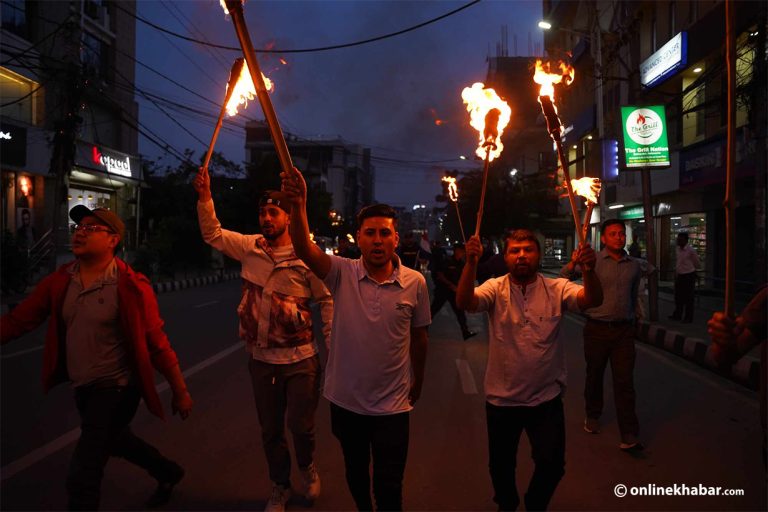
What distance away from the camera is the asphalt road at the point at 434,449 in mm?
3871

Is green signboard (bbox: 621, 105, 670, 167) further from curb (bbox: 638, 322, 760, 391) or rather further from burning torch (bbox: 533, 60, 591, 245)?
burning torch (bbox: 533, 60, 591, 245)

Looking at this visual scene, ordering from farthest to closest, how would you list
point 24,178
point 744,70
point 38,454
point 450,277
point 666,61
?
point 24,178 < point 666,61 < point 744,70 < point 450,277 < point 38,454

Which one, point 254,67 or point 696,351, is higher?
point 254,67

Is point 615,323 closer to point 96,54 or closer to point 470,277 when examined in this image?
point 470,277

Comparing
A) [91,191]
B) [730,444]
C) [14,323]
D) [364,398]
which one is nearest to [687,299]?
[730,444]

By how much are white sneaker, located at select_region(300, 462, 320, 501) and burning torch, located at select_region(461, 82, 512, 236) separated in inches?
73.3

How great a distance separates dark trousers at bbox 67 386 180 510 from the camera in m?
2.84

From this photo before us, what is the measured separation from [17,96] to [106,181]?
6.61 meters

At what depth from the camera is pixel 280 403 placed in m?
3.65

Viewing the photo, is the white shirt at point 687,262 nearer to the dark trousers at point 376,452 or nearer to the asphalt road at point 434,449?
the asphalt road at point 434,449

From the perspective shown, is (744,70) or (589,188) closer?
(589,188)

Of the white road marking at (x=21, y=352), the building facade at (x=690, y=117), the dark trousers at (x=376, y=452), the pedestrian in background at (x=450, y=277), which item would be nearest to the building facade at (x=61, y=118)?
the white road marking at (x=21, y=352)

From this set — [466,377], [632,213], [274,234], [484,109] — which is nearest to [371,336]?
[274,234]

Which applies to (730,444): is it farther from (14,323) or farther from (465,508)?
(14,323)
